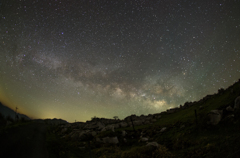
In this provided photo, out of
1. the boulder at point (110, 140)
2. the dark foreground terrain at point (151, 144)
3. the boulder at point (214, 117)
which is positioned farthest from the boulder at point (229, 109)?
the boulder at point (110, 140)

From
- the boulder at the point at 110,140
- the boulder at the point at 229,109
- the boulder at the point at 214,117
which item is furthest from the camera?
the boulder at the point at 110,140

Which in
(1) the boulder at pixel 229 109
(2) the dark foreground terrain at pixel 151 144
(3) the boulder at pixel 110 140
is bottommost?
(3) the boulder at pixel 110 140

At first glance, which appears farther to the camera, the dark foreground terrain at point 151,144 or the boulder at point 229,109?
the boulder at point 229,109

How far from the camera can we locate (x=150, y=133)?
33469 mm

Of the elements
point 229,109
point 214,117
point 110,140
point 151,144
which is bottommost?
point 110,140

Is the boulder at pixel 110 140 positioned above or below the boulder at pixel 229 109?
below

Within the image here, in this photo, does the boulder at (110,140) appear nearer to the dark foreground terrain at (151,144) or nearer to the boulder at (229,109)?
the dark foreground terrain at (151,144)

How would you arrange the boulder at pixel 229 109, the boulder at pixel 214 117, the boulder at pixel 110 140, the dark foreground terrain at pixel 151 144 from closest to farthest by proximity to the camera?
the dark foreground terrain at pixel 151 144 < the boulder at pixel 214 117 < the boulder at pixel 229 109 < the boulder at pixel 110 140

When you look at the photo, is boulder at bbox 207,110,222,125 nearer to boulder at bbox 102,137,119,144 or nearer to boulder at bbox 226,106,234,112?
boulder at bbox 226,106,234,112

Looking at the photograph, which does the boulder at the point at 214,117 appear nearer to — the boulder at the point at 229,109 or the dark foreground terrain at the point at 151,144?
the dark foreground terrain at the point at 151,144

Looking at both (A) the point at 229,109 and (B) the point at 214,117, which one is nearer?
(B) the point at 214,117

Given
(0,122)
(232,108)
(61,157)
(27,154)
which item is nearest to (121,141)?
(61,157)

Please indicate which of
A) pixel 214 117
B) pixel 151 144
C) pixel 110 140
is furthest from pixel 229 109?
pixel 110 140

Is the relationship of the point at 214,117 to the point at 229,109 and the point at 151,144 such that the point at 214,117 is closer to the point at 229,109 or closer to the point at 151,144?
the point at 229,109
